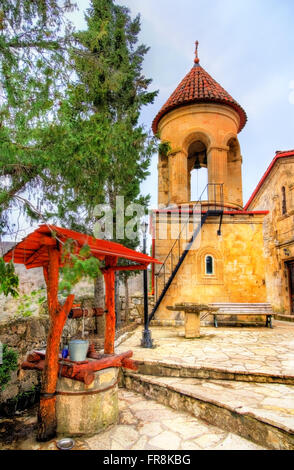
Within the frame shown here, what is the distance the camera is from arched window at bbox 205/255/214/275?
10633 millimetres

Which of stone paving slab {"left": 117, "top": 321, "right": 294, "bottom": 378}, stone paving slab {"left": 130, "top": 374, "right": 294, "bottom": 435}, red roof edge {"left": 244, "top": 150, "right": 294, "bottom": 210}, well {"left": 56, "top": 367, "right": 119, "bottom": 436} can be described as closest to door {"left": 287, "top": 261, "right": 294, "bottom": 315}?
red roof edge {"left": 244, "top": 150, "right": 294, "bottom": 210}

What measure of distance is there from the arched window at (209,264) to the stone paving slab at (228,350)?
2263mm

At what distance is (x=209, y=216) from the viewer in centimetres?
1082

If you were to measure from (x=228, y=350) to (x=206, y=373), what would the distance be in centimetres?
166

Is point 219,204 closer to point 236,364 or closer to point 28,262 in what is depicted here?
point 236,364

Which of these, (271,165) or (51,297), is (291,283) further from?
(51,297)

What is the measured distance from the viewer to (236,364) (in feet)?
16.8

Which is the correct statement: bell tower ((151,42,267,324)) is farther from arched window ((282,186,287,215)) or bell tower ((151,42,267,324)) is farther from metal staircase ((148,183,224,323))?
arched window ((282,186,287,215))

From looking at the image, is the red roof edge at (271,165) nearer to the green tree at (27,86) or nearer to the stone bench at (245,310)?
the stone bench at (245,310)

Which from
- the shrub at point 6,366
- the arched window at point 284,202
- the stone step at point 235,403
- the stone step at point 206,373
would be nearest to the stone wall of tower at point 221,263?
the arched window at point 284,202

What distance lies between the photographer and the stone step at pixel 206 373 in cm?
453

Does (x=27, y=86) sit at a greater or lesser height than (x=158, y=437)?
greater

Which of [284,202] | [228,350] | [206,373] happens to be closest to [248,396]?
[206,373]
